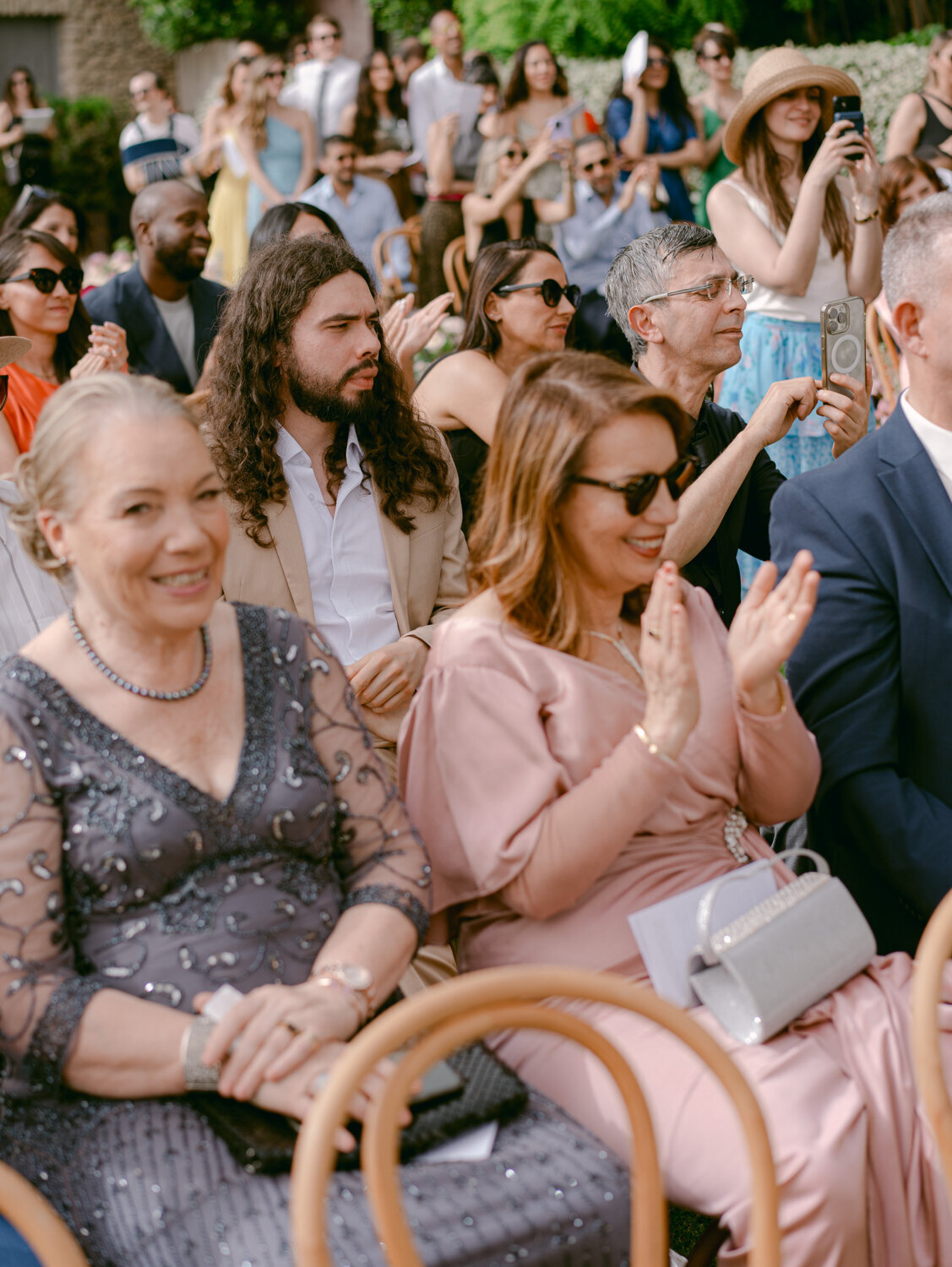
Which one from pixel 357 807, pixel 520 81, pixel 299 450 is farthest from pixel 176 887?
pixel 520 81

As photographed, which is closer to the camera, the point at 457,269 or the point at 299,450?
the point at 299,450

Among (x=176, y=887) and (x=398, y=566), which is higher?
(x=398, y=566)

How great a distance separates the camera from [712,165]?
8.98 meters

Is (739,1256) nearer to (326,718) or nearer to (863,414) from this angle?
(326,718)

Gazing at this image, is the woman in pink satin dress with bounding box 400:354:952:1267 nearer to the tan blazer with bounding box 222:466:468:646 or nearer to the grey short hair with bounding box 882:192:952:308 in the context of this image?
the grey short hair with bounding box 882:192:952:308

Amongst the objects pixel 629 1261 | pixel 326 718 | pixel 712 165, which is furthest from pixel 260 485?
pixel 712 165

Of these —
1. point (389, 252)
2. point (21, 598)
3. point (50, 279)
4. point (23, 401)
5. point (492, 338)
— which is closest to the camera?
point (21, 598)

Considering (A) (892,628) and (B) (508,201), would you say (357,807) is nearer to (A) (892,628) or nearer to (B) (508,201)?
(A) (892,628)

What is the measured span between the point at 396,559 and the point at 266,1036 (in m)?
1.45

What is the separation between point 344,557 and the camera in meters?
2.92

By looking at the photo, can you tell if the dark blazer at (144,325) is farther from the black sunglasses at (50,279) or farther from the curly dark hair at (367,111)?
the curly dark hair at (367,111)

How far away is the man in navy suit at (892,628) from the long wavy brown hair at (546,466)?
44 centimetres

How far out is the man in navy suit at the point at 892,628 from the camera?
2287 millimetres

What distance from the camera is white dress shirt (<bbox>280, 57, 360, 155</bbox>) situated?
10539 mm
